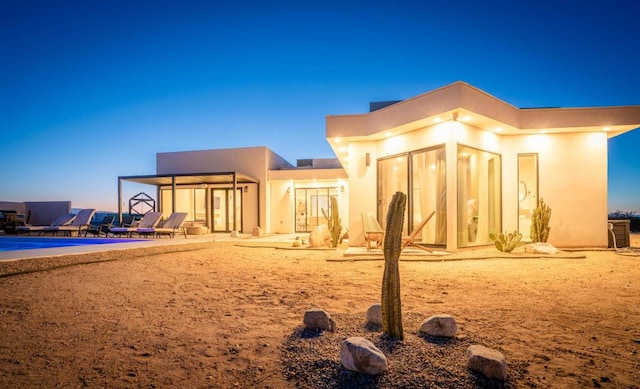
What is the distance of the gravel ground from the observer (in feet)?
5.03

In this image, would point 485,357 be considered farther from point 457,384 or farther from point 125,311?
point 125,311

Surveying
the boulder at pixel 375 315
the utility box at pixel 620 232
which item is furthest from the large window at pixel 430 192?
the boulder at pixel 375 315

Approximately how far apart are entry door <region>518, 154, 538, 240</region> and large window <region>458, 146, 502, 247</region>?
1.07 meters

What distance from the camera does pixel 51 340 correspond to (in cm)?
211

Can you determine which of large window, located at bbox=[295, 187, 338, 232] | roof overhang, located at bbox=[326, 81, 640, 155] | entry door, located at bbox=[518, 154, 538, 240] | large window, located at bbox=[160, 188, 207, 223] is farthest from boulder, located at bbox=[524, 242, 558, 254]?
large window, located at bbox=[160, 188, 207, 223]

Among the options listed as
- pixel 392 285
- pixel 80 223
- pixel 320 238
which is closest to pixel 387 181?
pixel 320 238

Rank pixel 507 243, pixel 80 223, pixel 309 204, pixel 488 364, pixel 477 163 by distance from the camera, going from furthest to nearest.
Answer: pixel 309 204
pixel 80 223
pixel 477 163
pixel 507 243
pixel 488 364

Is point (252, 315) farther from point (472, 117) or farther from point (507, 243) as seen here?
point (472, 117)

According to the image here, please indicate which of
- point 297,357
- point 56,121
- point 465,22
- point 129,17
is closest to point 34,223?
point 56,121

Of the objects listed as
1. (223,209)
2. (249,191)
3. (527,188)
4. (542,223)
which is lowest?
(542,223)

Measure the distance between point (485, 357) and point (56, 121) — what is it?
26.4 meters

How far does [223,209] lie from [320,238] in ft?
31.8

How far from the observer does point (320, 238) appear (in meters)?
A: 8.69

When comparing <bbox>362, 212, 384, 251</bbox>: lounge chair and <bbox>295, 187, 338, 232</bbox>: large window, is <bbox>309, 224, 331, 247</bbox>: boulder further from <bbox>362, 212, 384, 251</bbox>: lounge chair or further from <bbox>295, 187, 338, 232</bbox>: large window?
<bbox>295, 187, 338, 232</bbox>: large window
